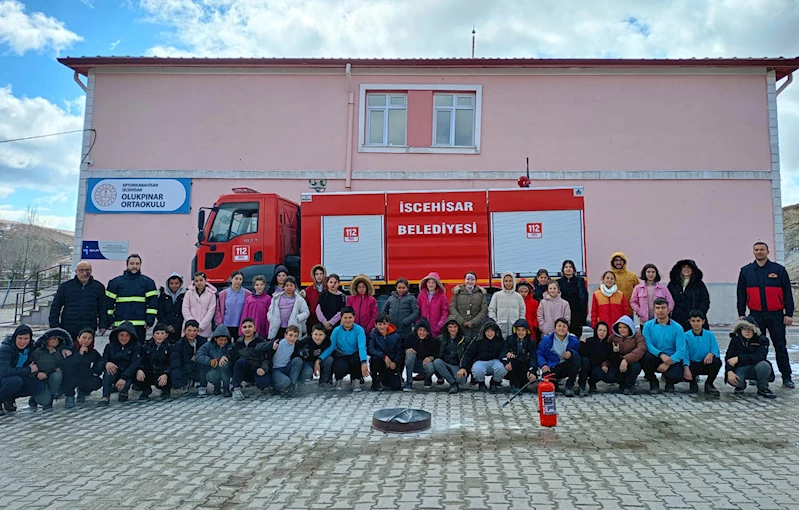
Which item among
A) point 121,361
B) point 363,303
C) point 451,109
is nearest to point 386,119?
point 451,109

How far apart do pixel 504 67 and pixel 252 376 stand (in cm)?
1059

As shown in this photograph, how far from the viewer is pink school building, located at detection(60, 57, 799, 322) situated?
13.4 metres

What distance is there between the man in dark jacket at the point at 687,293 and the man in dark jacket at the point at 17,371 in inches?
317

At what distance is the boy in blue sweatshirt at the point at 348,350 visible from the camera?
7.10 metres

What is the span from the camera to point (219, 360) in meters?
6.77

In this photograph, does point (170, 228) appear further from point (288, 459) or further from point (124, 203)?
point (288, 459)

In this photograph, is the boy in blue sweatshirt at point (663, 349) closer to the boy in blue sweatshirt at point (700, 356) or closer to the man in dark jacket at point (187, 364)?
the boy in blue sweatshirt at point (700, 356)

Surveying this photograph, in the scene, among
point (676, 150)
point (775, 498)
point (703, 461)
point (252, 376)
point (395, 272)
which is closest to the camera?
point (775, 498)

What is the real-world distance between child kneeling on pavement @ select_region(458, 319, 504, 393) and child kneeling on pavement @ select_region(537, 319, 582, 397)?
20.3 inches

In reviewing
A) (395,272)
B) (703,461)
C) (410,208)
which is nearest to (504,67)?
(410,208)

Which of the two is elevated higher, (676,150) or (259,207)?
(676,150)

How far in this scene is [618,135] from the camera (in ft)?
44.9

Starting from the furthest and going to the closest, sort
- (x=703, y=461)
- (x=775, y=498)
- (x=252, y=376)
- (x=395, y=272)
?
(x=395, y=272) → (x=252, y=376) → (x=703, y=461) → (x=775, y=498)

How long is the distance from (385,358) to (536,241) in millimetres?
4297
